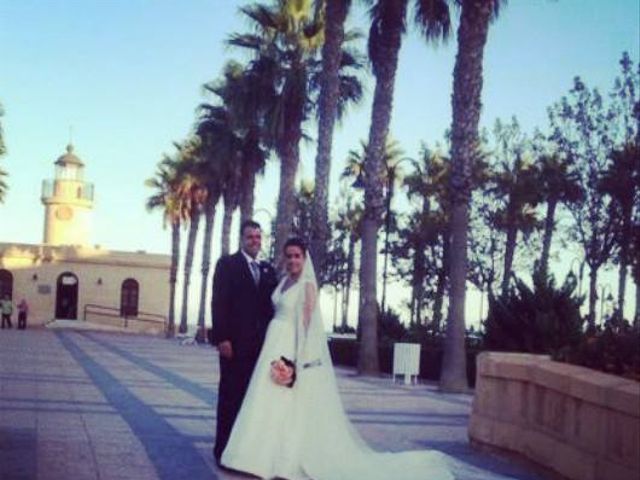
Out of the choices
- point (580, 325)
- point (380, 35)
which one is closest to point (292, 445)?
point (580, 325)

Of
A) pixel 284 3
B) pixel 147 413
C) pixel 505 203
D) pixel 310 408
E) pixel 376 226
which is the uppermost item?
pixel 284 3

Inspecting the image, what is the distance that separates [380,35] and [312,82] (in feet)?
16.3

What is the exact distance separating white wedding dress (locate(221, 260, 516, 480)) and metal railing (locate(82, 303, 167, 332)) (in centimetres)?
4759

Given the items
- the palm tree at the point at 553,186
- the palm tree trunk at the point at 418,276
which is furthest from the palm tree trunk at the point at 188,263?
the palm tree at the point at 553,186

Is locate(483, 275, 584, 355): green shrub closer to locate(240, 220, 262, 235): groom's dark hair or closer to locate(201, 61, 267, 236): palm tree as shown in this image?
locate(240, 220, 262, 235): groom's dark hair

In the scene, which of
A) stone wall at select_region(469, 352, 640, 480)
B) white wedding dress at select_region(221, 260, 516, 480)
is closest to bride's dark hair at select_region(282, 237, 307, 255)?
white wedding dress at select_region(221, 260, 516, 480)

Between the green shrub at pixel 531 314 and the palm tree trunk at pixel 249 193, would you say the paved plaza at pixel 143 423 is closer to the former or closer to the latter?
the green shrub at pixel 531 314

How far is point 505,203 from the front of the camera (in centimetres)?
3522

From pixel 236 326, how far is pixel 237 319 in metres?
0.06

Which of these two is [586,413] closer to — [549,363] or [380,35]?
[549,363]

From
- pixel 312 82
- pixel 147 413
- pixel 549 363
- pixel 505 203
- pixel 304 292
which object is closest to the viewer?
pixel 304 292

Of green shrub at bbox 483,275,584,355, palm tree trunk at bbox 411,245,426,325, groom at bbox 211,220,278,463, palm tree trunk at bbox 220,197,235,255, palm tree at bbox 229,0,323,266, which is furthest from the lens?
palm tree trunk at bbox 411,245,426,325

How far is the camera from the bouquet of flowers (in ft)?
21.8

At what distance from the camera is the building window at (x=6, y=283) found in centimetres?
5244
